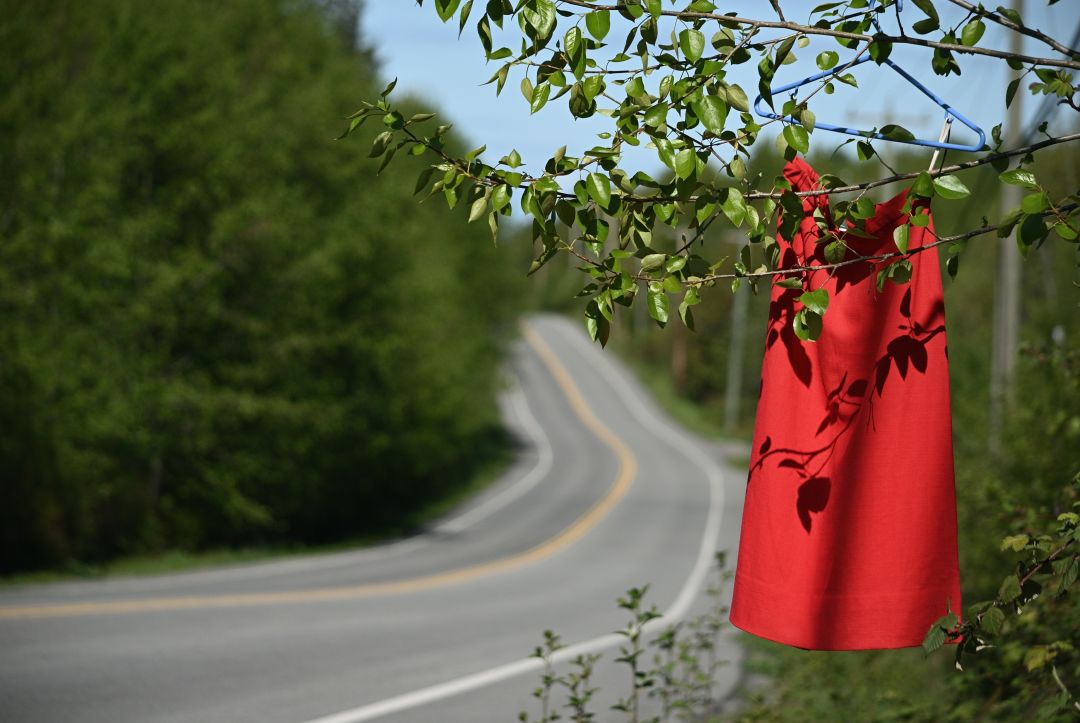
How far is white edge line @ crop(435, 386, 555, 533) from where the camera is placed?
28891 millimetres

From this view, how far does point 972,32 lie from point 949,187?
465 mm

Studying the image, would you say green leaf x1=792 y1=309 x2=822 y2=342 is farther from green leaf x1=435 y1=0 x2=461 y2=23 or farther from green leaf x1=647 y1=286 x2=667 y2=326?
green leaf x1=435 y1=0 x2=461 y2=23

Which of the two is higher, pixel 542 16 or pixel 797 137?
pixel 542 16

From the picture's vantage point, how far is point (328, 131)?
22.5 metres

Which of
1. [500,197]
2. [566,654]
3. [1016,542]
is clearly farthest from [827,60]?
[566,654]

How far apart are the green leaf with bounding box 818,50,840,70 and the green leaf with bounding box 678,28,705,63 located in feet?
1.47

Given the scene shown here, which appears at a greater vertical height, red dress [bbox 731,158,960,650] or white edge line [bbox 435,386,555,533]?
red dress [bbox 731,158,960,650]

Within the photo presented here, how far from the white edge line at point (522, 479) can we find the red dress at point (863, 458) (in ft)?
79.5

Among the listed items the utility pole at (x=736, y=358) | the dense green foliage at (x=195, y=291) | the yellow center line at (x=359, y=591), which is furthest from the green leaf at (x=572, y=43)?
the utility pole at (x=736, y=358)

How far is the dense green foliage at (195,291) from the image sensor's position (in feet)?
53.4

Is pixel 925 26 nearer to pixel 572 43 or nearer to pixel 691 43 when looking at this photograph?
pixel 691 43

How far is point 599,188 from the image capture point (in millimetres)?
2641

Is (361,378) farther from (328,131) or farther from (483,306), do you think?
(483,306)

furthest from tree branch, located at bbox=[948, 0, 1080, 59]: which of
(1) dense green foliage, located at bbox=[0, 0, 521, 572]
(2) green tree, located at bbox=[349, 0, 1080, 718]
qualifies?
(1) dense green foliage, located at bbox=[0, 0, 521, 572]
